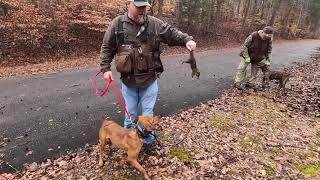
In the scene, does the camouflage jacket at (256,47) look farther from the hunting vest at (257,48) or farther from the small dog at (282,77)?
the small dog at (282,77)

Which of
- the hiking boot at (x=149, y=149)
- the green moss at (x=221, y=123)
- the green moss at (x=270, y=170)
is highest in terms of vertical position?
the hiking boot at (x=149, y=149)

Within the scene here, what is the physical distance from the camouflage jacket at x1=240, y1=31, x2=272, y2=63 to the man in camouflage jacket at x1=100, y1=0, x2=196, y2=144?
611 cm

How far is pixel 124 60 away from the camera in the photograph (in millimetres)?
4762

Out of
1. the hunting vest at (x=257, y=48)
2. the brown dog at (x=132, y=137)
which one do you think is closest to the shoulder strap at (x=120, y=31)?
the brown dog at (x=132, y=137)

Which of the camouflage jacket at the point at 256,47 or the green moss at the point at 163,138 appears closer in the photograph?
the green moss at the point at 163,138

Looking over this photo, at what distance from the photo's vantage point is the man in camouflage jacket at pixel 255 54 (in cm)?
1045

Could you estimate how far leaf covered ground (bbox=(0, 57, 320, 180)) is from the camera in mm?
5184

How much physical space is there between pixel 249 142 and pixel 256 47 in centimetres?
497

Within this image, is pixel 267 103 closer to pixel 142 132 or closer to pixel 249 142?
pixel 249 142

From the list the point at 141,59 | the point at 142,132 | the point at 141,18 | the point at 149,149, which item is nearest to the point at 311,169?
the point at 149,149

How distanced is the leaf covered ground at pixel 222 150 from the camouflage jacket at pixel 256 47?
2.11 meters

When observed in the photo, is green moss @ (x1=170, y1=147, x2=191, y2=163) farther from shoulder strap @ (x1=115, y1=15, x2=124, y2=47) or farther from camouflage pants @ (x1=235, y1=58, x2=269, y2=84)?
camouflage pants @ (x1=235, y1=58, x2=269, y2=84)

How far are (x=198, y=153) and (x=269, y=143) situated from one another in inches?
67.1

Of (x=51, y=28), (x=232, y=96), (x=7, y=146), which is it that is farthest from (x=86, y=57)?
(x=7, y=146)
